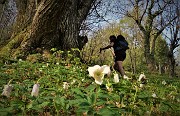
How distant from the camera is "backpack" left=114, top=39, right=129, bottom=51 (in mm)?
7887

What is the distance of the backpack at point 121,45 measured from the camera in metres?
7.89

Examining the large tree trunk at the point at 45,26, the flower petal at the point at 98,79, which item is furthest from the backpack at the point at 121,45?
the flower petal at the point at 98,79

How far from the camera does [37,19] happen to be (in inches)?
312

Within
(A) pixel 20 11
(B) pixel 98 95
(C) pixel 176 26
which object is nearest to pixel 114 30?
(C) pixel 176 26

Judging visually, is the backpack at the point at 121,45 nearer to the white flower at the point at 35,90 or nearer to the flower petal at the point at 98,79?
the flower petal at the point at 98,79

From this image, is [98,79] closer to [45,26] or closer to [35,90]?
[35,90]

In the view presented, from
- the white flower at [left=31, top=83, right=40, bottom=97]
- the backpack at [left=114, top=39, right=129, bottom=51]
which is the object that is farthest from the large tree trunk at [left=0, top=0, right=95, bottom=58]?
the white flower at [left=31, top=83, right=40, bottom=97]

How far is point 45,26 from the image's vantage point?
803 cm

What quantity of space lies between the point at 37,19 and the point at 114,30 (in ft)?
139

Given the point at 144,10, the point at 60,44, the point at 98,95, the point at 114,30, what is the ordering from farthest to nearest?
the point at 114,30
the point at 144,10
the point at 60,44
the point at 98,95

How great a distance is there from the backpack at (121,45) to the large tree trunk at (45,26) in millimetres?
1470

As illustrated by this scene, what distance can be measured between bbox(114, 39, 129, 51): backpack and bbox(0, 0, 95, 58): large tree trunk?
1470 millimetres

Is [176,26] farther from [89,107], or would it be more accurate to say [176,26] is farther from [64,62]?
[89,107]

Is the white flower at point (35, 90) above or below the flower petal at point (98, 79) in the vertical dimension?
below
